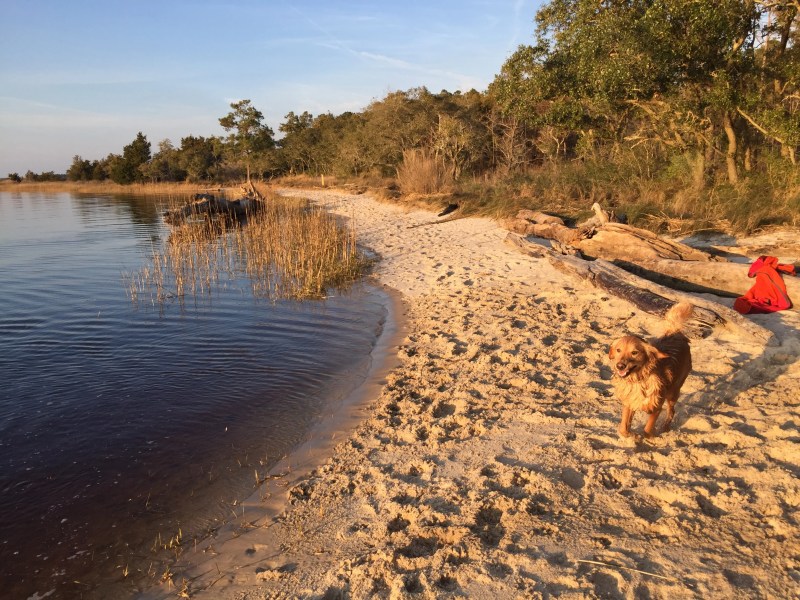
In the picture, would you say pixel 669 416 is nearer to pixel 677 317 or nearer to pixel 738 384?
pixel 677 317

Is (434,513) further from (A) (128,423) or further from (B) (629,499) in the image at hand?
(A) (128,423)

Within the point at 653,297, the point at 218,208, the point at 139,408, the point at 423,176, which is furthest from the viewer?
the point at 218,208

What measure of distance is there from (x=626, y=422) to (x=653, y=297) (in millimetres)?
3130

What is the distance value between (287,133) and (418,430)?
5088 centimetres

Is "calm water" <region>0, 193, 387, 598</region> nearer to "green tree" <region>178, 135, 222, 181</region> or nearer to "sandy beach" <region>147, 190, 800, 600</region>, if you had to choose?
"sandy beach" <region>147, 190, 800, 600</region>

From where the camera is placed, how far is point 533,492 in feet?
10.2

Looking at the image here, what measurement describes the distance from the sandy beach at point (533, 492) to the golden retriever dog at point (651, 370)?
27 centimetres

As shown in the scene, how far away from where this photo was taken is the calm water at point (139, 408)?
3316 mm

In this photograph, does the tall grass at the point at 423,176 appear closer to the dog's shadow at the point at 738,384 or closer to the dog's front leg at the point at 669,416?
the dog's shadow at the point at 738,384

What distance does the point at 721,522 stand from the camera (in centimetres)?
265

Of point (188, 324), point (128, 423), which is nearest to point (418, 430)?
point (128, 423)

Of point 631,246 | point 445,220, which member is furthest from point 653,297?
point 445,220

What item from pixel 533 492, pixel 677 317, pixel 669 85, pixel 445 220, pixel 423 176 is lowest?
pixel 533 492

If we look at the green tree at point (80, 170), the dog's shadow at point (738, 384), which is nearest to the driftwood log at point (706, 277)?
the dog's shadow at point (738, 384)
